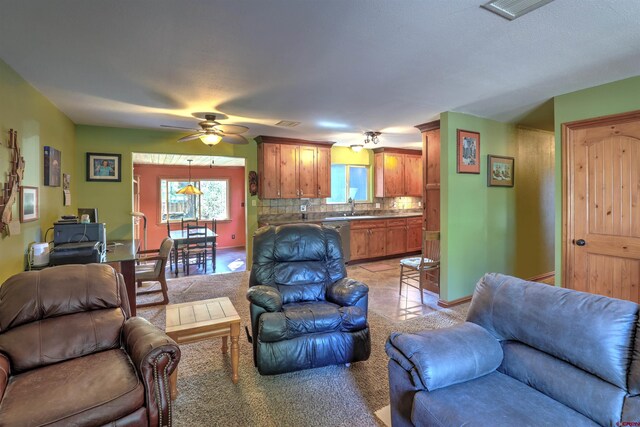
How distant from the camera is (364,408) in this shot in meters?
2.04

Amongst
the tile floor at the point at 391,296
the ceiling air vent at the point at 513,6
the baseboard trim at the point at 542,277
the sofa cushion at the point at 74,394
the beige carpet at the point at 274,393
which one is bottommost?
the beige carpet at the point at 274,393

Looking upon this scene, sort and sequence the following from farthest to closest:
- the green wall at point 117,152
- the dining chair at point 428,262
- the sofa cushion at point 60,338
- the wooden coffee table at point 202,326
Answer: the green wall at point 117,152, the dining chair at point 428,262, the wooden coffee table at point 202,326, the sofa cushion at point 60,338

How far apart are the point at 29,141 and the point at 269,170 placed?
328 cm

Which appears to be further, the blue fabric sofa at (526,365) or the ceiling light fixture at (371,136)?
the ceiling light fixture at (371,136)

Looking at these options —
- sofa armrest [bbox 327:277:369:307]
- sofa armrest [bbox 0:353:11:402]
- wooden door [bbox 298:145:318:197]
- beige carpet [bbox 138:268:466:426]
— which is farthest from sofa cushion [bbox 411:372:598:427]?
wooden door [bbox 298:145:318:197]

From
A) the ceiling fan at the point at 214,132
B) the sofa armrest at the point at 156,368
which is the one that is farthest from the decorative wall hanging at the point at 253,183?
the sofa armrest at the point at 156,368

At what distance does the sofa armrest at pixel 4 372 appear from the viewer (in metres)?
1.48

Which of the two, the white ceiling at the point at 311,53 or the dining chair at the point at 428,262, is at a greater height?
the white ceiling at the point at 311,53

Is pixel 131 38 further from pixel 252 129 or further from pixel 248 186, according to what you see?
pixel 248 186

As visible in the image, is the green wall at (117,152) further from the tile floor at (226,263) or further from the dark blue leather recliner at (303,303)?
the dark blue leather recliner at (303,303)

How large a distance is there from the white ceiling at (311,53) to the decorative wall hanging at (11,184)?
0.63 metres

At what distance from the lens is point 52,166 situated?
3568mm

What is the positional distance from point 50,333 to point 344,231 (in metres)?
4.81

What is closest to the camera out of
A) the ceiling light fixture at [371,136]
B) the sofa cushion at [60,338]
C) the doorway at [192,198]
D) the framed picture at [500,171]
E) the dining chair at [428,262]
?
the sofa cushion at [60,338]
